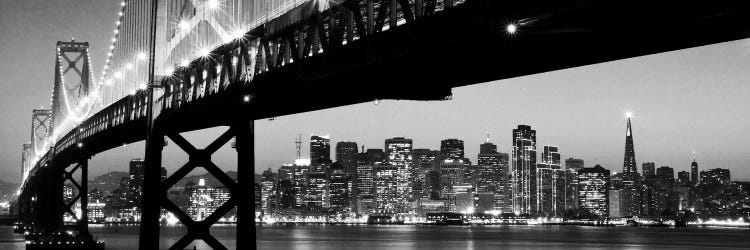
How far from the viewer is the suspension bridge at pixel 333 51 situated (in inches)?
587

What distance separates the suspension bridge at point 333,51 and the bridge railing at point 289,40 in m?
0.04

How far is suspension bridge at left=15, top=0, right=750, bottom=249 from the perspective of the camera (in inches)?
587

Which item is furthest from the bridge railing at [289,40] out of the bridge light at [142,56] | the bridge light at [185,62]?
the bridge light at [142,56]

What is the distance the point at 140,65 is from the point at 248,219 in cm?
1432

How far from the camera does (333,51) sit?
2155 cm

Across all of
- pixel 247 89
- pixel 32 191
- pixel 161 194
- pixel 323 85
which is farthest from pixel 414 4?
pixel 32 191

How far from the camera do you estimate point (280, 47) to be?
2548cm

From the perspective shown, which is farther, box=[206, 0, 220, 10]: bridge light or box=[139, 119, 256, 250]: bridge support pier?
box=[139, 119, 256, 250]: bridge support pier

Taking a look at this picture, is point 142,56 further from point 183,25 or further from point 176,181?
point 176,181

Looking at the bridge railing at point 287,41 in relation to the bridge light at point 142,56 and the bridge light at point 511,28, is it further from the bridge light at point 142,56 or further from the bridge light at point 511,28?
the bridge light at point 142,56

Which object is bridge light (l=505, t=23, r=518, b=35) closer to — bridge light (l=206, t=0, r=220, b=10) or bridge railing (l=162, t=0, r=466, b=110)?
bridge railing (l=162, t=0, r=466, b=110)

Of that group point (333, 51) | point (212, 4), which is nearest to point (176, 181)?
point (212, 4)

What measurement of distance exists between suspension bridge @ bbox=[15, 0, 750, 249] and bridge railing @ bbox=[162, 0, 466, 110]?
1.5 inches

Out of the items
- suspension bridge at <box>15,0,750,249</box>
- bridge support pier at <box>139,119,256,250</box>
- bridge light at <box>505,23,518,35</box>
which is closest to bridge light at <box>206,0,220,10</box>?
suspension bridge at <box>15,0,750,249</box>
